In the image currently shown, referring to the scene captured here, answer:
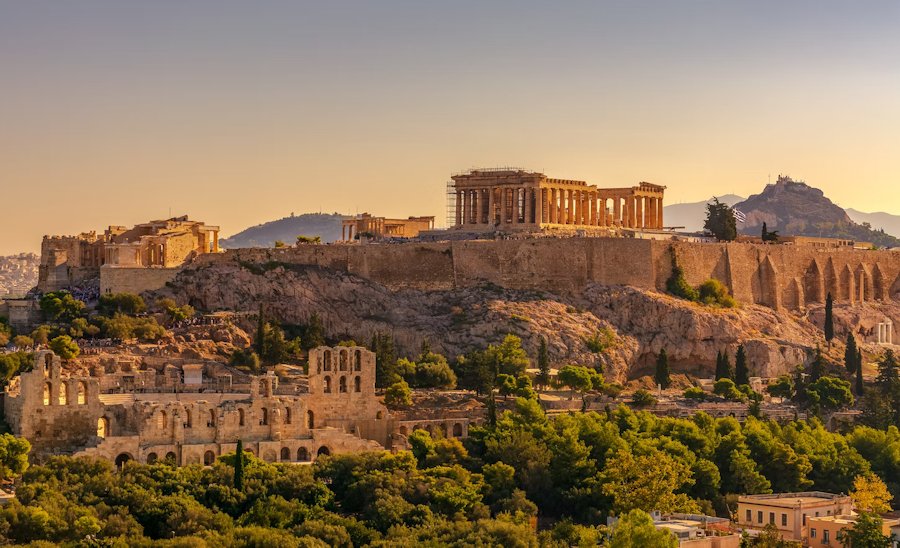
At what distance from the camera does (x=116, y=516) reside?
63.8 meters

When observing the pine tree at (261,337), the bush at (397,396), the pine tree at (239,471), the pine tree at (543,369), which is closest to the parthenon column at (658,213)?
the pine tree at (543,369)

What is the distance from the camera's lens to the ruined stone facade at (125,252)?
9362 centimetres

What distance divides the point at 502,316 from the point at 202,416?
23.8m

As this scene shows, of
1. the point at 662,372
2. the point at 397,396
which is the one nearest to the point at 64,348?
the point at 397,396

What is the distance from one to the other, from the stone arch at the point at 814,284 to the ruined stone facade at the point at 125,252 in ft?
110

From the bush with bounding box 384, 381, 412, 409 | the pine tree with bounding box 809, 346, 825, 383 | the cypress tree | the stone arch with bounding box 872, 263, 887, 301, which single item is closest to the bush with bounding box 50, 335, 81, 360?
the bush with bounding box 384, 381, 412, 409

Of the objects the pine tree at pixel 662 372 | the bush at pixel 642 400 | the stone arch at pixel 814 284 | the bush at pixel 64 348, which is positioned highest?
the stone arch at pixel 814 284

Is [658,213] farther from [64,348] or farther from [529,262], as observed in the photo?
[64,348]

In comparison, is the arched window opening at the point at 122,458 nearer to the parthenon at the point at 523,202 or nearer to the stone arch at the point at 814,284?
the parthenon at the point at 523,202

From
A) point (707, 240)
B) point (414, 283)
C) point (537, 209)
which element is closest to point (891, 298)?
point (707, 240)

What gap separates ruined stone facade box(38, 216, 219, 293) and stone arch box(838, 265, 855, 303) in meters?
36.3

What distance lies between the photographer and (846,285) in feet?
371

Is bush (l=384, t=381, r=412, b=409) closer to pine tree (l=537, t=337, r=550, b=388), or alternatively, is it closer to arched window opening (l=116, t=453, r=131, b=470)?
pine tree (l=537, t=337, r=550, b=388)

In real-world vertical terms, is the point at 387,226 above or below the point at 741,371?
above
